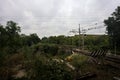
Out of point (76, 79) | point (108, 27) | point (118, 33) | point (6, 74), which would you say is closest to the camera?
point (76, 79)

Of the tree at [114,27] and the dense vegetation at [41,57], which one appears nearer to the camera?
the dense vegetation at [41,57]

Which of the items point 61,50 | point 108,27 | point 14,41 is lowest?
point 61,50

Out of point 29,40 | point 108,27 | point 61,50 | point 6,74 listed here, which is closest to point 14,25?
point 61,50

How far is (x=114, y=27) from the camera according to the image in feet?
109

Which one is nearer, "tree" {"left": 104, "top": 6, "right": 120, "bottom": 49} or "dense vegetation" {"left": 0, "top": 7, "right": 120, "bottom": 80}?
"dense vegetation" {"left": 0, "top": 7, "right": 120, "bottom": 80}

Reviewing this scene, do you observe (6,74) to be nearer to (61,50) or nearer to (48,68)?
(48,68)

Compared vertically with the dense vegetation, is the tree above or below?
above

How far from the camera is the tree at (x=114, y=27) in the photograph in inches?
1273

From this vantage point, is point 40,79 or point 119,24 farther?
point 119,24

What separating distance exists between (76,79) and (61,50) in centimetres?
2908

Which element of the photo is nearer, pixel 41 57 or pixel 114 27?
pixel 41 57

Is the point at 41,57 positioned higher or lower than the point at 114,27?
lower

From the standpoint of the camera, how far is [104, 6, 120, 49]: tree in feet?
106

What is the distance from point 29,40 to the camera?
93.5m
